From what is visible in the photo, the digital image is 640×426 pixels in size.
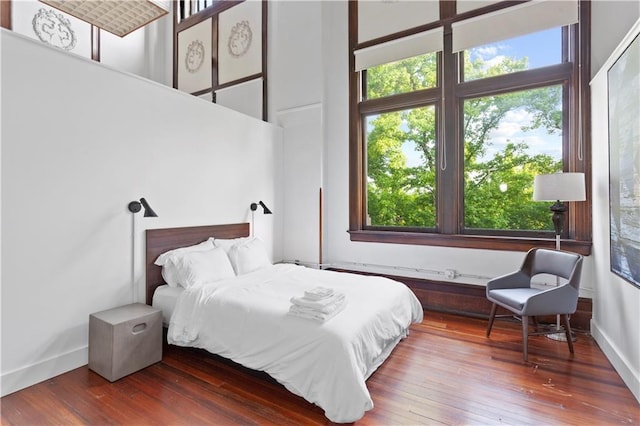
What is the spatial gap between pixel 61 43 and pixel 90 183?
12.1 feet

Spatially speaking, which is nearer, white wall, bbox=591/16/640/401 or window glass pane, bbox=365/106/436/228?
white wall, bbox=591/16/640/401

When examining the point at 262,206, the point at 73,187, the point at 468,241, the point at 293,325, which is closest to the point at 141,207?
the point at 73,187

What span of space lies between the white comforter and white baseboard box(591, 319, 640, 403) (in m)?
1.44

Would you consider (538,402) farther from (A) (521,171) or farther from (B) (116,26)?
(B) (116,26)

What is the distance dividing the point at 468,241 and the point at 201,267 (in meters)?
2.88

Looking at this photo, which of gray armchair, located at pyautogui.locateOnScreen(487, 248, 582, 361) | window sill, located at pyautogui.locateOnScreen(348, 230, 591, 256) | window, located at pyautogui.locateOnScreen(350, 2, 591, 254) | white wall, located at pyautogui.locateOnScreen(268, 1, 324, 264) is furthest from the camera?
white wall, located at pyautogui.locateOnScreen(268, 1, 324, 264)

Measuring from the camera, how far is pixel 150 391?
7.21ft

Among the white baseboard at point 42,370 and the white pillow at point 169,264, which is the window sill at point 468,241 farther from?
the white baseboard at point 42,370

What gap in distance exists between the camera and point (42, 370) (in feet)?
7.61

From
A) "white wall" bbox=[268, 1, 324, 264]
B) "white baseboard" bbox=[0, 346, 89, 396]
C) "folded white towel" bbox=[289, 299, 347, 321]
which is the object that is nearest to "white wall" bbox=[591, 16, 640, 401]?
"folded white towel" bbox=[289, 299, 347, 321]

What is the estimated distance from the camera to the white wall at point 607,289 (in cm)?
217

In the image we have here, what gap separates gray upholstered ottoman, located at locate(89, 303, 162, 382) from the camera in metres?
2.32

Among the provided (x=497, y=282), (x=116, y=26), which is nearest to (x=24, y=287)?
(x=116, y=26)

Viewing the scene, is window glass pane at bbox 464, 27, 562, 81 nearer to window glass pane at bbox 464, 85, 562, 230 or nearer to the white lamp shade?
window glass pane at bbox 464, 85, 562, 230
